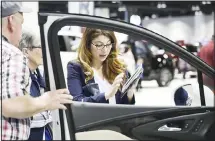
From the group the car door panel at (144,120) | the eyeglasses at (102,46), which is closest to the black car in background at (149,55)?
the eyeglasses at (102,46)

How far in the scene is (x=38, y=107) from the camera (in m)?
1.98

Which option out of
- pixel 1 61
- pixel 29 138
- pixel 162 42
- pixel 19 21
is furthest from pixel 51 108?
pixel 162 42

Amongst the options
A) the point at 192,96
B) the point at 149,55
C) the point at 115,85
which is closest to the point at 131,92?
the point at 115,85

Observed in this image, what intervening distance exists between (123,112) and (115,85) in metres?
0.16

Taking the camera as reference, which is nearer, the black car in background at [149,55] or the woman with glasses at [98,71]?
the woman with glasses at [98,71]

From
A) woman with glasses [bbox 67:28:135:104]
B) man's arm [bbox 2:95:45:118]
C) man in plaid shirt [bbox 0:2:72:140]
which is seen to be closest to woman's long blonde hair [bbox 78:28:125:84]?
woman with glasses [bbox 67:28:135:104]

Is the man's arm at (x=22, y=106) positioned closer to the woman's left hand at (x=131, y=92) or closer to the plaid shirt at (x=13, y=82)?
the plaid shirt at (x=13, y=82)

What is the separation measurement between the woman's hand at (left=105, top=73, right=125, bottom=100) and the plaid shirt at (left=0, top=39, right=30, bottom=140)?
0.44 m

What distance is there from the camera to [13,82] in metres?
1.93

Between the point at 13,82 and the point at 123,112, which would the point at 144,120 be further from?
the point at 13,82

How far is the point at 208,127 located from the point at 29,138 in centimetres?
102

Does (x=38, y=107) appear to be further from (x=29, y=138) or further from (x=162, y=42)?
(x=162, y=42)

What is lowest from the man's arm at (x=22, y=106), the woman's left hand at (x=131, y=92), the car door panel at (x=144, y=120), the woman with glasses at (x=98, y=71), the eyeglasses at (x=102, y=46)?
the car door panel at (x=144, y=120)

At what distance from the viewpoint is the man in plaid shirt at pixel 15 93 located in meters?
1.94
